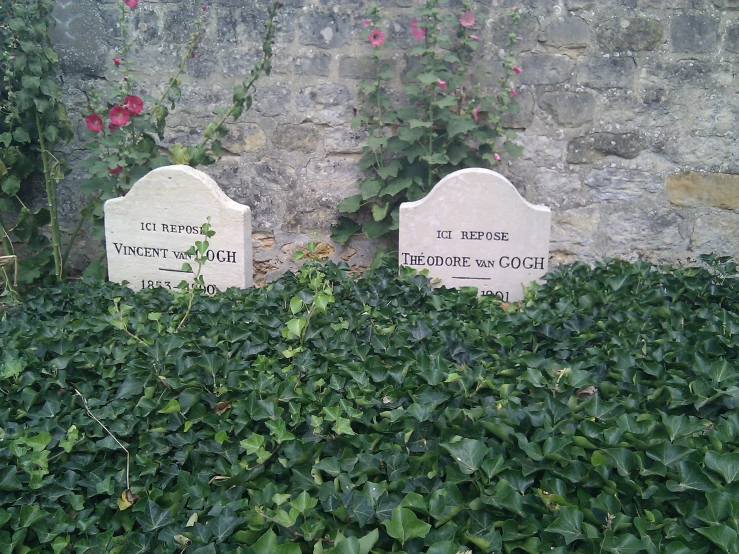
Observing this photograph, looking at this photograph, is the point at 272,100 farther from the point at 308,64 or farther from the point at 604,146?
the point at 604,146

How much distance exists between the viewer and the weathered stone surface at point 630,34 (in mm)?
3854

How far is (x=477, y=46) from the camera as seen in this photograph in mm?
Result: 3930

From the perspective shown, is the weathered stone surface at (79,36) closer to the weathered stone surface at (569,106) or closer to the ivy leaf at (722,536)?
the weathered stone surface at (569,106)

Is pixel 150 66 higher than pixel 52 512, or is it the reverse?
pixel 150 66

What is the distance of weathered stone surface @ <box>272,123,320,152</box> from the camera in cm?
408

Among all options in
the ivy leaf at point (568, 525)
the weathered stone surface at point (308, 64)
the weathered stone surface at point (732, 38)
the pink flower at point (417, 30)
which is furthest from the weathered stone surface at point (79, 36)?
the ivy leaf at point (568, 525)

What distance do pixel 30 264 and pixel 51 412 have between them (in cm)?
212

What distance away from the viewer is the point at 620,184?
A: 13.0 ft

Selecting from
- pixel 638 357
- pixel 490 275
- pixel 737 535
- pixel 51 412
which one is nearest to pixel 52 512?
pixel 51 412

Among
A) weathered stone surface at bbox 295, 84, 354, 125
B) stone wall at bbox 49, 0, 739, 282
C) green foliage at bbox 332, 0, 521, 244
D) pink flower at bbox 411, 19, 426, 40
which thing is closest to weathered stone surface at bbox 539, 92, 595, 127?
stone wall at bbox 49, 0, 739, 282

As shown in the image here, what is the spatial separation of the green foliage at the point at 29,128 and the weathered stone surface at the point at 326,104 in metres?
1.33

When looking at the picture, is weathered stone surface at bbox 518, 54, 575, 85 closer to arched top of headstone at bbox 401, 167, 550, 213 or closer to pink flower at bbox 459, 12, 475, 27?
pink flower at bbox 459, 12, 475, 27

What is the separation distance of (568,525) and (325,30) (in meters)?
3.25

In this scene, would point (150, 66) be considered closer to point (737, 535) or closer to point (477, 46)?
point (477, 46)
